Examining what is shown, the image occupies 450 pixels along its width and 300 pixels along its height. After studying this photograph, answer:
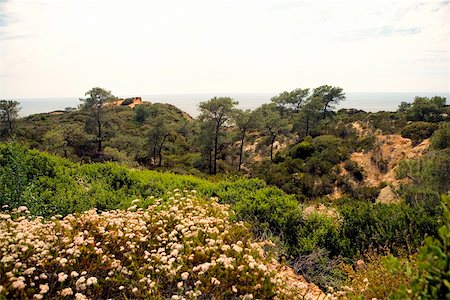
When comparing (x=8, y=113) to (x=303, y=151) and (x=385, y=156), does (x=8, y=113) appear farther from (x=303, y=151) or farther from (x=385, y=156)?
(x=385, y=156)

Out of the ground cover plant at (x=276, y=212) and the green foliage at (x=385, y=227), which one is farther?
the green foliage at (x=385, y=227)

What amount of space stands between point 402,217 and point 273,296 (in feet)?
15.3

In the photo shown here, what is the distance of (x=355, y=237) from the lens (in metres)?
7.37

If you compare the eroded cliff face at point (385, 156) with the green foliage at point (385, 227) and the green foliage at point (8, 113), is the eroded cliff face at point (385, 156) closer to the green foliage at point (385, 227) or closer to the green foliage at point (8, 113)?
the green foliage at point (385, 227)

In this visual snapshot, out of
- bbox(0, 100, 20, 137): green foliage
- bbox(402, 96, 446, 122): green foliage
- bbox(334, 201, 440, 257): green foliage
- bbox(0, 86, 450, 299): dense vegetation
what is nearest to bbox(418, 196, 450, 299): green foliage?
bbox(0, 86, 450, 299): dense vegetation

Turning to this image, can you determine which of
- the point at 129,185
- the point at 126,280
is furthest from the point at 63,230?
the point at 129,185

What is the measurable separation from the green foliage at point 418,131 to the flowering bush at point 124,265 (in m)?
26.7

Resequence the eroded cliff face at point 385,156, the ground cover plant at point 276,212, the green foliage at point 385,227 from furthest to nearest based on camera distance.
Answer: the eroded cliff face at point 385,156 → the green foliage at point 385,227 → the ground cover plant at point 276,212

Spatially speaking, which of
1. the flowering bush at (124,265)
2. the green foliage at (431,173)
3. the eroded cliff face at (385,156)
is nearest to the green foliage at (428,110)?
the eroded cliff face at (385,156)

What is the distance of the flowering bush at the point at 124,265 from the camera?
11.8 ft

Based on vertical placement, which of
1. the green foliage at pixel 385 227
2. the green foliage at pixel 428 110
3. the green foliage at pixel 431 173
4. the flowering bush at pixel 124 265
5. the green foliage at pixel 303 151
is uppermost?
the green foliage at pixel 428 110

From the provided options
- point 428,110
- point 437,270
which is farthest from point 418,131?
point 437,270

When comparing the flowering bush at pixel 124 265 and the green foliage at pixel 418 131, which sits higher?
the flowering bush at pixel 124 265

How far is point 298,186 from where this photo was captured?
23328 millimetres
